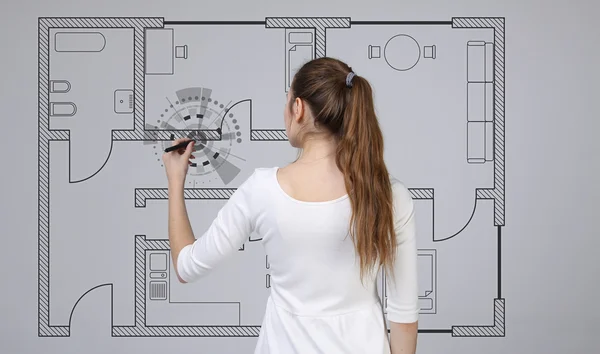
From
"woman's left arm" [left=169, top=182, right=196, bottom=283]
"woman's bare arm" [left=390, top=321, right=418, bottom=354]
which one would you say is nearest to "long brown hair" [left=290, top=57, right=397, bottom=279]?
"woman's bare arm" [left=390, top=321, right=418, bottom=354]

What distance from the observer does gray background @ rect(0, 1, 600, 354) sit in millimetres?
2738

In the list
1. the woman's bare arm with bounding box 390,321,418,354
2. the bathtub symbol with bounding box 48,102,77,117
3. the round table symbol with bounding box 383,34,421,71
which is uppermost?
the round table symbol with bounding box 383,34,421,71

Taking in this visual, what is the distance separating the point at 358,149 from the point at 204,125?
5.86 ft

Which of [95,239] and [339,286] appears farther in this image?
[95,239]

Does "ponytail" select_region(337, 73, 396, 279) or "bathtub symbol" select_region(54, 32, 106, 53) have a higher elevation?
"bathtub symbol" select_region(54, 32, 106, 53)

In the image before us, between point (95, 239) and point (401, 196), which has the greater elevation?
point (401, 196)

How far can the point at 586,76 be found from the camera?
2.75 meters

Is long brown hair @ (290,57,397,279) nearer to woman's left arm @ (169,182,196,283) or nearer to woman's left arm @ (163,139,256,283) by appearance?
woman's left arm @ (163,139,256,283)

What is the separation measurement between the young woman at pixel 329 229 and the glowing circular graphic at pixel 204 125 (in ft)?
5.36

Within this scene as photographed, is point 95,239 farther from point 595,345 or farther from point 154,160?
point 595,345

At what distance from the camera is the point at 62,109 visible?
2.74 meters

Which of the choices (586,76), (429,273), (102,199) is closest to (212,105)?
(102,199)

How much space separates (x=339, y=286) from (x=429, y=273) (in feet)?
5.86

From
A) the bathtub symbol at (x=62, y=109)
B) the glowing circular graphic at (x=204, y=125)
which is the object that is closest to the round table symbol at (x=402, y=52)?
the glowing circular graphic at (x=204, y=125)
